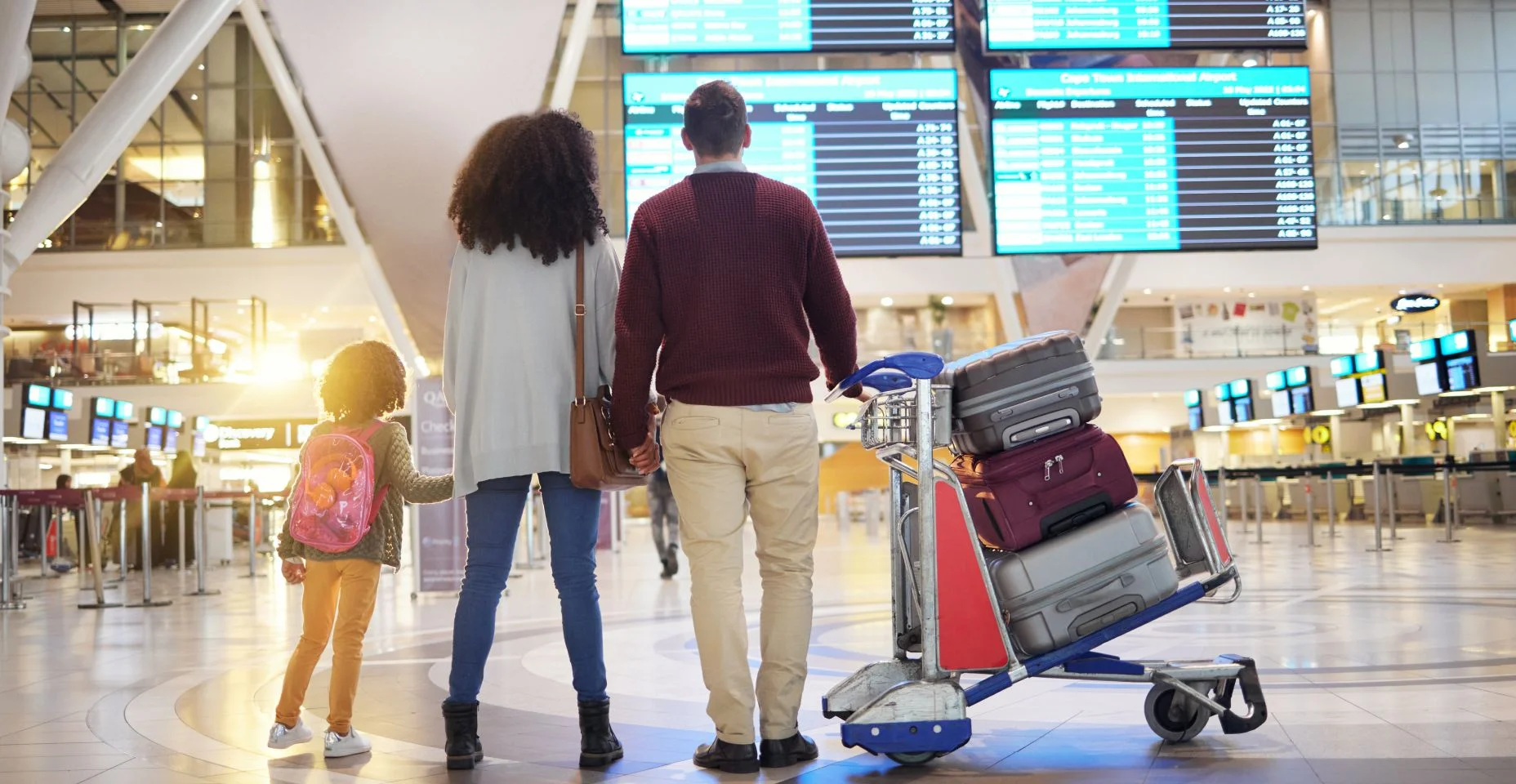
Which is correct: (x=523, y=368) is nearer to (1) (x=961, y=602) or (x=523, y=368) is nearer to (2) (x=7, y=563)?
(1) (x=961, y=602)

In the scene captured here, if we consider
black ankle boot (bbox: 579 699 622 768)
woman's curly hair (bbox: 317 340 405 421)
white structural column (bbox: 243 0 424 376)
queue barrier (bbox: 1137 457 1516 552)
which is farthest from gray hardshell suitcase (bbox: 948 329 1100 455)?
queue barrier (bbox: 1137 457 1516 552)

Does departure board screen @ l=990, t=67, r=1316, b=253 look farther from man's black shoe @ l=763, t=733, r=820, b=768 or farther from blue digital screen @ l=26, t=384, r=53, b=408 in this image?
blue digital screen @ l=26, t=384, r=53, b=408

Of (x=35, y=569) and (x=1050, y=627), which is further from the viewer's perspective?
(x=35, y=569)

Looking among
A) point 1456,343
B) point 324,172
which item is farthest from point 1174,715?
point 1456,343

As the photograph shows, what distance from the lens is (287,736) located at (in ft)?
10.8

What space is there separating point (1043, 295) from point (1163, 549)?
10152 millimetres

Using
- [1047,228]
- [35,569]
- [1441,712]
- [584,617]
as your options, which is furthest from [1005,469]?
[35,569]

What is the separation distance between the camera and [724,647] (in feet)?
9.34

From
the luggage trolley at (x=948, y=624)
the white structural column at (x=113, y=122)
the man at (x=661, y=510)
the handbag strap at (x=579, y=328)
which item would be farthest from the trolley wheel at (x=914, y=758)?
the white structural column at (x=113, y=122)

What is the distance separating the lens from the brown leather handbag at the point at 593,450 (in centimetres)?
289

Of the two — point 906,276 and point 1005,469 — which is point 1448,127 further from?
point 1005,469

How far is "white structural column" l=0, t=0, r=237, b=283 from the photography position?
8.78 metres

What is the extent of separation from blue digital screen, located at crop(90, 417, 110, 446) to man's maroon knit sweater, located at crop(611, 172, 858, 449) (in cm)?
1916

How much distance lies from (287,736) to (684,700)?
1187 millimetres
